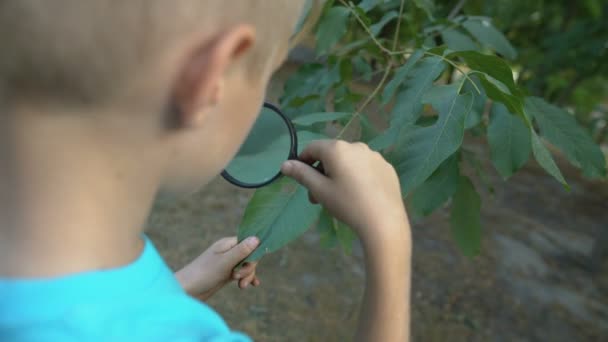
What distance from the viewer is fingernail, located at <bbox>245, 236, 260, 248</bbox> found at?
2.49 feet

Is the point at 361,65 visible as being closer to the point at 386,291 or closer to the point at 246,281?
the point at 246,281

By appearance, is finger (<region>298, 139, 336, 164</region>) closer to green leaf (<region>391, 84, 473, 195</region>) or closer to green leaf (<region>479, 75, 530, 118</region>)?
green leaf (<region>391, 84, 473, 195</region>)

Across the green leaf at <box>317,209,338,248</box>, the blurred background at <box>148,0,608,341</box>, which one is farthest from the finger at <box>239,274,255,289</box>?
the blurred background at <box>148,0,608,341</box>

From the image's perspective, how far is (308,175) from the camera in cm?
59

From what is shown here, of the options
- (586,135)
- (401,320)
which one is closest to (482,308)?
(586,135)

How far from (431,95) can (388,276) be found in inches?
12.2

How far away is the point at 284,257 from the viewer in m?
2.26

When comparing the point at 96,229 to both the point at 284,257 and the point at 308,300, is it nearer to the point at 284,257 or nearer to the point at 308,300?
the point at 308,300

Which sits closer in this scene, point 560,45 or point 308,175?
point 308,175

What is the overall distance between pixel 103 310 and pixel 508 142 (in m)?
0.68

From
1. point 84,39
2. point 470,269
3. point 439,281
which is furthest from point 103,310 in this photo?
point 470,269

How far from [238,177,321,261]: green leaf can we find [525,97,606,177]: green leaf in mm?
426

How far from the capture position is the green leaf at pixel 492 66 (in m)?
0.74

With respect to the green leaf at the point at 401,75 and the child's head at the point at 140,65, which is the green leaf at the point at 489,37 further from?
the child's head at the point at 140,65
